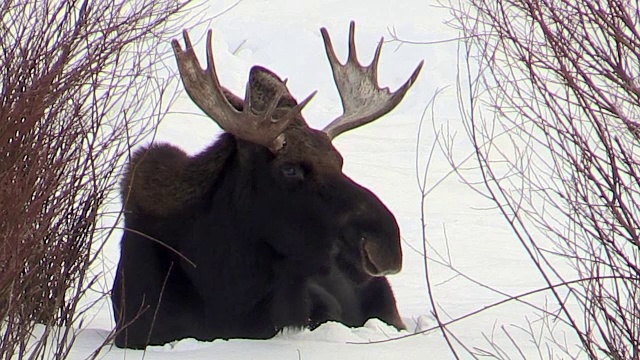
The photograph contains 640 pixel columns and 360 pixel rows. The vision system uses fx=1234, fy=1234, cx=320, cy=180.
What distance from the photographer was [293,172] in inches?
216

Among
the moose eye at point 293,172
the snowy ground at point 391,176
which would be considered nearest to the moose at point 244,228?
the moose eye at point 293,172

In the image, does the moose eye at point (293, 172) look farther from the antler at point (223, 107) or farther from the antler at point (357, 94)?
the antler at point (357, 94)

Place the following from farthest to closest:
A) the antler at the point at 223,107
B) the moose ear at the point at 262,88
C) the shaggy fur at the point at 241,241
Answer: the moose ear at the point at 262,88
the shaggy fur at the point at 241,241
the antler at the point at 223,107

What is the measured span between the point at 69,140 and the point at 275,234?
1.32 meters

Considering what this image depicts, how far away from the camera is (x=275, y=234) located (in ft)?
18.2

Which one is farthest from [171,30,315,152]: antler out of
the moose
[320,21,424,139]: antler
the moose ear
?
[320,21,424,139]: antler

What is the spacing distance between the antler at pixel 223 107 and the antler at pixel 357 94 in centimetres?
67

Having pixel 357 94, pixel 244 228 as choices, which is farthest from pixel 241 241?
pixel 357 94

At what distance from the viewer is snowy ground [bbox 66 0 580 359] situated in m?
5.12

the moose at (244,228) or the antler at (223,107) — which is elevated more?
the antler at (223,107)

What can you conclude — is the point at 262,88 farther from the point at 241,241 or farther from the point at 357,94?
the point at 357,94

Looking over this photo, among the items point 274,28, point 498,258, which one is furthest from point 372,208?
point 274,28

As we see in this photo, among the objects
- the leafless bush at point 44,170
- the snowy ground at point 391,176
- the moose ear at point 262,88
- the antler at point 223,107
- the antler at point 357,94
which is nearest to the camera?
the leafless bush at point 44,170

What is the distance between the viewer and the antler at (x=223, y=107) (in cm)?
528
